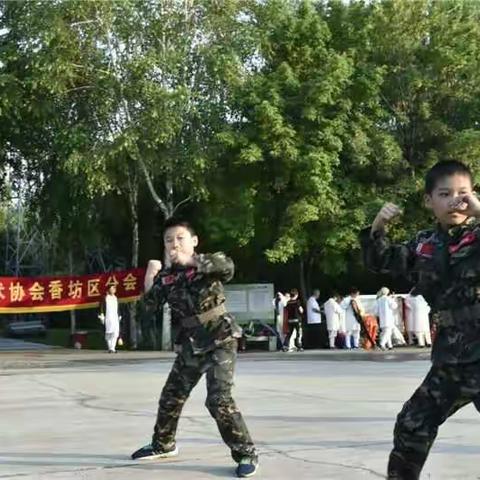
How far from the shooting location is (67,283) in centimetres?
2562

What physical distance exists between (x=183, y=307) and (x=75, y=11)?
19749mm

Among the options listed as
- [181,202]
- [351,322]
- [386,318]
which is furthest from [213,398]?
[181,202]

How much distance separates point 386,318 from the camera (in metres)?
22.5

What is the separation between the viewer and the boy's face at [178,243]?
18.6 feet

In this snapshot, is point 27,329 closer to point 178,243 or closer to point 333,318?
point 333,318

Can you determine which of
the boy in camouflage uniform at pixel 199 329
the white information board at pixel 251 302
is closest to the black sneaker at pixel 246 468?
the boy in camouflage uniform at pixel 199 329

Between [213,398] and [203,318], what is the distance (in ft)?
1.67

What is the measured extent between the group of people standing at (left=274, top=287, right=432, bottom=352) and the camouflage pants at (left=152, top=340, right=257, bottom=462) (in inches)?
658

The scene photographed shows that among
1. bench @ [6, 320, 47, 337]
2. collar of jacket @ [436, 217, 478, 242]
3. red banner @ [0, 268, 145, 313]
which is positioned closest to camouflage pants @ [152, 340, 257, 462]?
collar of jacket @ [436, 217, 478, 242]

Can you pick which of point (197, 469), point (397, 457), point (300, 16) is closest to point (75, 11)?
point (300, 16)

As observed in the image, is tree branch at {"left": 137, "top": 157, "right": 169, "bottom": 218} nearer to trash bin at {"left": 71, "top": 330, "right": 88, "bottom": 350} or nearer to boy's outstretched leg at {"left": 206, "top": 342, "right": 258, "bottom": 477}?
trash bin at {"left": 71, "top": 330, "right": 88, "bottom": 350}

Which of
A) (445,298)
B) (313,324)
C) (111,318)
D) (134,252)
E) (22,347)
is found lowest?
(22,347)

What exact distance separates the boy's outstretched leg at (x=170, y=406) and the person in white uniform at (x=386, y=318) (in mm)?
16719

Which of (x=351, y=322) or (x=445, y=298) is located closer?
(x=445, y=298)
